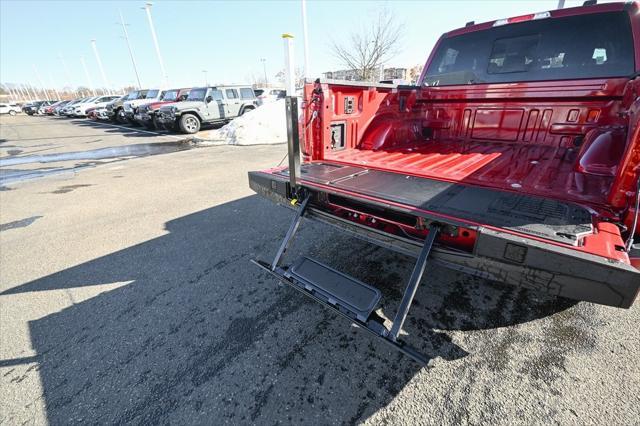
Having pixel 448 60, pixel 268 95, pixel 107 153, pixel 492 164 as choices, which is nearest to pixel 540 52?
pixel 448 60

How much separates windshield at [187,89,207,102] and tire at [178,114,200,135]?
0.86 metres

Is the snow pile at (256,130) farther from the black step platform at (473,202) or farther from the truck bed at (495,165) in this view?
the black step platform at (473,202)

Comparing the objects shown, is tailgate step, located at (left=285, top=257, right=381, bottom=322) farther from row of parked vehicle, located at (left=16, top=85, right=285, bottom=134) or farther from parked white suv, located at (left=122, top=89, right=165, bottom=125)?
parked white suv, located at (left=122, top=89, right=165, bottom=125)

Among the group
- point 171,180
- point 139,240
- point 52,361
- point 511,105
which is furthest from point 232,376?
point 171,180

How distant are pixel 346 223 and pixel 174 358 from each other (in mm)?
1579

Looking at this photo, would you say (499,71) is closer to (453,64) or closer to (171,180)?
(453,64)

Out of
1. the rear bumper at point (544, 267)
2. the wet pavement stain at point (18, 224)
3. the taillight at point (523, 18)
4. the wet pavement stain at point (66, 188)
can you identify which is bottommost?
the wet pavement stain at point (66, 188)

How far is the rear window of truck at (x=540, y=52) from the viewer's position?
286cm

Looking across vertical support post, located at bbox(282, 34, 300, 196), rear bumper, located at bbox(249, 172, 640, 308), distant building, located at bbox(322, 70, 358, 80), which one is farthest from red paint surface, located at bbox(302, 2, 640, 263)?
distant building, located at bbox(322, 70, 358, 80)

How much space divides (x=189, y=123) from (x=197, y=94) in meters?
1.45

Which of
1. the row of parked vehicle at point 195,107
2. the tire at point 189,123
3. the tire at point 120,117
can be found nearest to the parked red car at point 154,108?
the row of parked vehicle at point 195,107

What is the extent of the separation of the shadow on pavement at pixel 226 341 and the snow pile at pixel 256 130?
347 inches

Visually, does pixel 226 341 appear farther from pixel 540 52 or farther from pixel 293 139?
pixel 540 52

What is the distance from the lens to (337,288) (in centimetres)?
208
